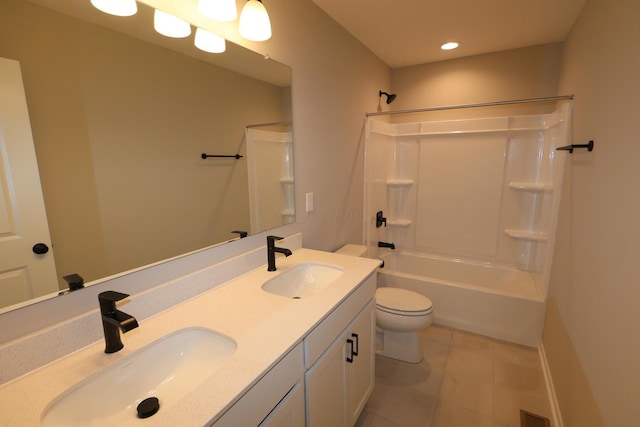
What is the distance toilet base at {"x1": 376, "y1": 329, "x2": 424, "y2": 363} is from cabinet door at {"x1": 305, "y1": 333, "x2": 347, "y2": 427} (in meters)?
0.95

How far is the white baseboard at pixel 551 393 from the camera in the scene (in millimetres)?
1611

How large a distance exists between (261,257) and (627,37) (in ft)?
5.92

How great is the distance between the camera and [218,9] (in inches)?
45.1

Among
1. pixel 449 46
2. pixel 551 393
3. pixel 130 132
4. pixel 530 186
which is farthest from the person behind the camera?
pixel 530 186


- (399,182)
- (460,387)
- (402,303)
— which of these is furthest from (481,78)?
(460,387)

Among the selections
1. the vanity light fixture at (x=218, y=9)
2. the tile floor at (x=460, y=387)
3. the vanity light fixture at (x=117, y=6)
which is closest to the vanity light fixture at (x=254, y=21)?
the vanity light fixture at (x=218, y=9)

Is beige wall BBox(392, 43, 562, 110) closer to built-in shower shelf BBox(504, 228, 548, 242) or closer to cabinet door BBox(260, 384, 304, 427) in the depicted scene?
built-in shower shelf BBox(504, 228, 548, 242)

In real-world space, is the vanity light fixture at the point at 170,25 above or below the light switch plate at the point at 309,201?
above

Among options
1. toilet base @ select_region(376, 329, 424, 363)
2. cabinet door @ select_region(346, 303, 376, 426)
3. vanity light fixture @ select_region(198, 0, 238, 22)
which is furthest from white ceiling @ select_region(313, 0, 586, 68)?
toilet base @ select_region(376, 329, 424, 363)

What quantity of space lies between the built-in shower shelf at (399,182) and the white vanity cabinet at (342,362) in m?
1.89

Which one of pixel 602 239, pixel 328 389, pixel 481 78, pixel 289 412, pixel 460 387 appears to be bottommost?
pixel 460 387

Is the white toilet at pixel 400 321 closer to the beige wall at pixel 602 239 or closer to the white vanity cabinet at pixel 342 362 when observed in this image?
the white vanity cabinet at pixel 342 362

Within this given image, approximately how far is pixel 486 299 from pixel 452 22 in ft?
7.04

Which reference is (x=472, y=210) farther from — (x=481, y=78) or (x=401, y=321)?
(x=401, y=321)
